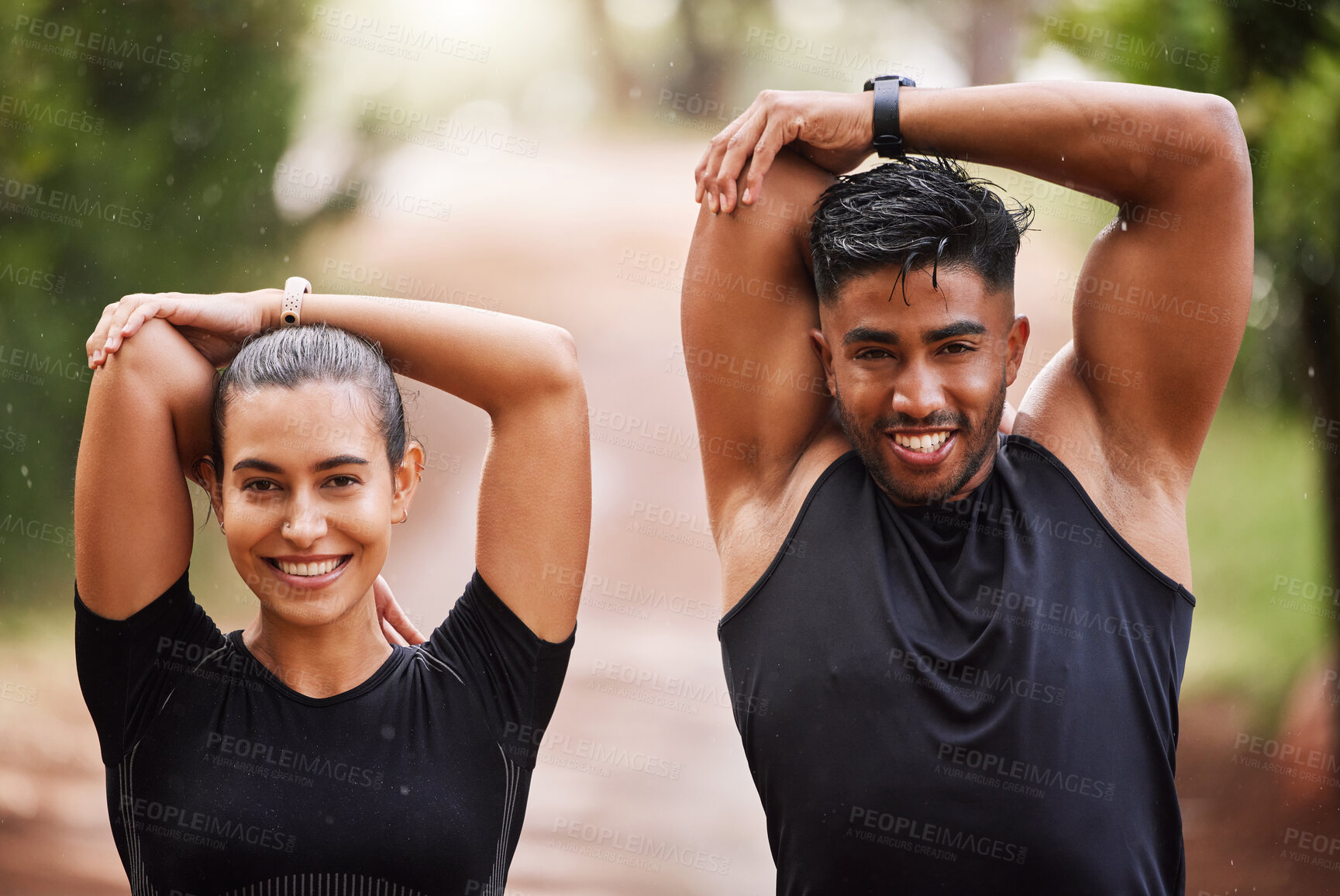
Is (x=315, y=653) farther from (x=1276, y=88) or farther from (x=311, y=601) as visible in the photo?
(x=1276, y=88)

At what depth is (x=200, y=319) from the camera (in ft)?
5.28

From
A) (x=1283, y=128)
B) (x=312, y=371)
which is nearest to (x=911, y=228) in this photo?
(x=312, y=371)

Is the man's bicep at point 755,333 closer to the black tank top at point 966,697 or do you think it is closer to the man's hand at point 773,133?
the man's hand at point 773,133

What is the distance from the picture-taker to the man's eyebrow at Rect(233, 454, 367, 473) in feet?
4.92

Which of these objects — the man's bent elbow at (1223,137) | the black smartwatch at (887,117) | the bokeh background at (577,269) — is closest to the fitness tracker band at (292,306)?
the black smartwatch at (887,117)

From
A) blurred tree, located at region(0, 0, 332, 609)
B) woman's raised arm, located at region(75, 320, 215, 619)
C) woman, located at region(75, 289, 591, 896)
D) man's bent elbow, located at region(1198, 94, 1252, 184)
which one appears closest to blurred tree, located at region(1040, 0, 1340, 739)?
man's bent elbow, located at region(1198, 94, 1252, 184)

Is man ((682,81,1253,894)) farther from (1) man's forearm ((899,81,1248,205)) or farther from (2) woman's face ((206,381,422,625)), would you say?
(2) woman's face ((206,381,422,625))

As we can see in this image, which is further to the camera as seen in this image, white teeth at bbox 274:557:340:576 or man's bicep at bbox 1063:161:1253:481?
man's bicep at bbox 1063:161:1253:481

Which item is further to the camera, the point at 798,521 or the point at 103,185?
the point at 103,185

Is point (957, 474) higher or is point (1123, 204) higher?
point (1123, 204)

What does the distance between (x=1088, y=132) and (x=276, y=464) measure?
1197 millimetres

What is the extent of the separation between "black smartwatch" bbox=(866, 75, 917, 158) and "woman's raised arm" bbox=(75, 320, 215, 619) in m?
1.03

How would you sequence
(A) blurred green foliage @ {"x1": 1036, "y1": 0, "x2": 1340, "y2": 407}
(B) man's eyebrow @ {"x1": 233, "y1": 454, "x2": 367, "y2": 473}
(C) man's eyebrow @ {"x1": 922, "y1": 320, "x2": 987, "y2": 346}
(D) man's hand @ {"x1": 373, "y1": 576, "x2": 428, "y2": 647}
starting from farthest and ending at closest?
(A) blurred green foliage @ {"x1": 1036, "y1": 0, "x2": 1340, "y2": 407} → (D) man's hand @ {"x1": 373, "y1": 576, "x2": 428, "y2": 647} → (C) man's eyebrow @ {"x1": 922, "y1": 320, "x2": 987, "y2": 346} → (B) man's eyebrow @ {"x1": 233, "y1": 454, "x2": 367, "y2": 473}

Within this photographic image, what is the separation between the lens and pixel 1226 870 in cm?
458
